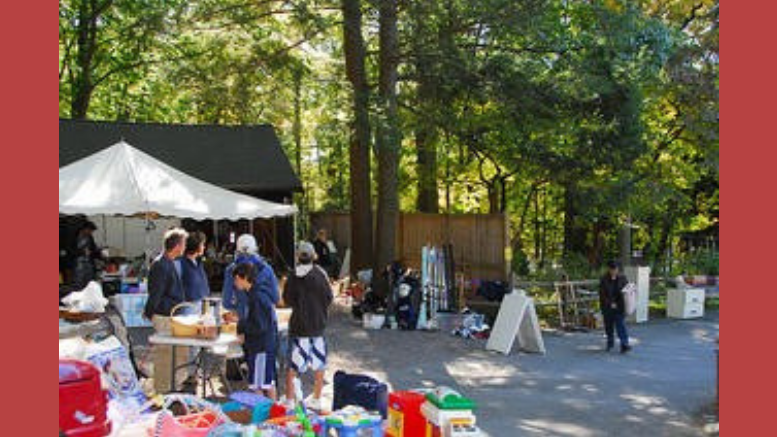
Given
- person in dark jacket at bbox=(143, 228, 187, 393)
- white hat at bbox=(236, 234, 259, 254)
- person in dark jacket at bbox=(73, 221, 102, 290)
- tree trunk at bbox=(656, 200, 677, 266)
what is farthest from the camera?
tree trunk at bbox=(656, 200, 677, 266)

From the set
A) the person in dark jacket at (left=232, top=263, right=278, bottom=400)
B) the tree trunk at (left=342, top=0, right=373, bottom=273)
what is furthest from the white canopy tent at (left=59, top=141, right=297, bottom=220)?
the person in dark jacket at (left=232, top=263, right=278, bottom=400)

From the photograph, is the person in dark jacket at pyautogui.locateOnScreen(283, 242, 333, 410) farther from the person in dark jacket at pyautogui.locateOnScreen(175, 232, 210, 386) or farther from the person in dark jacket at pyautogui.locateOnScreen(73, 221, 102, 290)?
the person in dark jacket at pyautogui.locateOnScreen(73, 221, 102, 290)

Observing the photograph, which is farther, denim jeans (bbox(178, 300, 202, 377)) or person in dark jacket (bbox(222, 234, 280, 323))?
denim jeans (bbox(178, 300, 202, 377))

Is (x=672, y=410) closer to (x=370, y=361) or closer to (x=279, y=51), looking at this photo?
(x=370, y=361)

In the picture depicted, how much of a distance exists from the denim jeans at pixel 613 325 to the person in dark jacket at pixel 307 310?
6262 millimetres

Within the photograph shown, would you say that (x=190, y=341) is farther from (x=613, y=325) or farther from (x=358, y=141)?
(x=358, y=141)

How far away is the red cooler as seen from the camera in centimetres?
641

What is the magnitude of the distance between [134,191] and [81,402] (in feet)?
21.9

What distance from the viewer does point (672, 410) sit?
9.46 metres

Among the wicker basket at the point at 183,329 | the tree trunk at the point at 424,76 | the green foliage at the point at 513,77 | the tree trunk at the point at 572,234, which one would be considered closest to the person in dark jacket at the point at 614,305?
the green foliage at the point at 513,77

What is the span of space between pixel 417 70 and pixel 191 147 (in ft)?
23.4

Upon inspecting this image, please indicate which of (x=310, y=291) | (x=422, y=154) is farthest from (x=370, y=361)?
(x=422, y=154)

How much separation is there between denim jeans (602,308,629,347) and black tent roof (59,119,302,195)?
938 centimetres

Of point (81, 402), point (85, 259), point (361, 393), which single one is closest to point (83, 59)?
point (85, 259)
